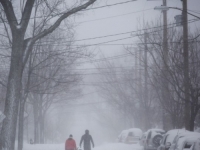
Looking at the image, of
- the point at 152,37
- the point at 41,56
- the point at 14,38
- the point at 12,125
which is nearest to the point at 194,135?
the point at 12,125

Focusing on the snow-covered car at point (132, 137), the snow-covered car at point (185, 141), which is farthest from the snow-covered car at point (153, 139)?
the snow-covered car at point (132, 137)

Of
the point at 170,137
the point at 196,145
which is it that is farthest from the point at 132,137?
the point at 196,145

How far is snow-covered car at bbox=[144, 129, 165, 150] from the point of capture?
18359 millimetres

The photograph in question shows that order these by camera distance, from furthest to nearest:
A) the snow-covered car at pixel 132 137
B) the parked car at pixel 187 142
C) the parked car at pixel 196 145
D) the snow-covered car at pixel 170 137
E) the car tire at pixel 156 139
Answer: the snow-covered car at pixel 132 137
the car tire at pixel 156 139
the snow-covered car at pixel 170 137
the parked car at pixel 187 142
the parked car at pixel 196 145

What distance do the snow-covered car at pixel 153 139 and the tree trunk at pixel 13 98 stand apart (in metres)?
9.54

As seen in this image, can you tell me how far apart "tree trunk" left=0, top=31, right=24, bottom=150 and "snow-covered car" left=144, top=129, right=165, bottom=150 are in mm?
9543

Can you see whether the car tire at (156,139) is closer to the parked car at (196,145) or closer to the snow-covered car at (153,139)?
the snow-covered car at (153,139)

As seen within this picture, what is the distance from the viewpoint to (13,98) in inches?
450

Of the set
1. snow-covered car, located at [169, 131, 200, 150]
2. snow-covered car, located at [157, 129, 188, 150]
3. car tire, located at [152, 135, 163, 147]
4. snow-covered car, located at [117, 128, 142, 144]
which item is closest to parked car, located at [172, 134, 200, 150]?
snow-covered car, located at [169, 131, 200, 150]

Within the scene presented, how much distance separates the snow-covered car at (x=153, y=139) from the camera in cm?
1836

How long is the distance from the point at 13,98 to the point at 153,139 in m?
10.0

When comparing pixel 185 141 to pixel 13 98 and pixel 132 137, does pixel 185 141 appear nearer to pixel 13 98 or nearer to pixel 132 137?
pixel 13 98

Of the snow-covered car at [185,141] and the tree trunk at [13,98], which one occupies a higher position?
the tree trunk at [13,98]

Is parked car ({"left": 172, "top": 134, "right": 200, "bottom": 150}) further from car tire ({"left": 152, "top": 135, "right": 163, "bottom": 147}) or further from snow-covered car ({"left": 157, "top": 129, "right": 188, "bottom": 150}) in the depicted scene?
car tire ({"left": 152, "top": 135, "right": 163, "bottom": 147})
